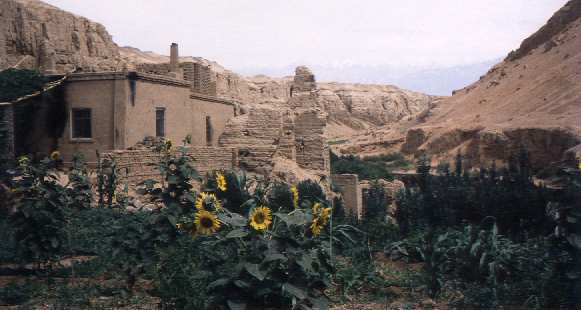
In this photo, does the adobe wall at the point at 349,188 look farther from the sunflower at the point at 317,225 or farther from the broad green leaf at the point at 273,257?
the broad green leaf at the point at 273,257

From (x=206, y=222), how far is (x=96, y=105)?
13673 millimetres

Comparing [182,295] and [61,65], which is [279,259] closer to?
[182,295]

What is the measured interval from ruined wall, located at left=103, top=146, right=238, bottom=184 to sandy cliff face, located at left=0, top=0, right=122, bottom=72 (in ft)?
33.1

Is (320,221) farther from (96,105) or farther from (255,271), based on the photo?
(96,105)

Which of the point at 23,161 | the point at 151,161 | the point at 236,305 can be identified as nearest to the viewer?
the point at 236,305

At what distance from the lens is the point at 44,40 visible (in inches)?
974

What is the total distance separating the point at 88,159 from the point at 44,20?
43.8 feet

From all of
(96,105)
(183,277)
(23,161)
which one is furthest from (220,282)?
(96,105)

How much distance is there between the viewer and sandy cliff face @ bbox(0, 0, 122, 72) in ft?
78.5

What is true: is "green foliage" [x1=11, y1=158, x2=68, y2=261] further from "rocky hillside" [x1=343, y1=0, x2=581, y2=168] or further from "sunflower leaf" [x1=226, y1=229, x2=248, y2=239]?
"rocky hillside" [x1=343, y1=0, x2=581, y2=168]

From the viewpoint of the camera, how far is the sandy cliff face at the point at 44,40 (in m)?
23.9

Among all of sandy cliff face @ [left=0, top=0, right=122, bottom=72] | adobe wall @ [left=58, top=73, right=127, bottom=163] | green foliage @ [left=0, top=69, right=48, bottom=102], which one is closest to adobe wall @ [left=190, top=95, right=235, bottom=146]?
adobe wall @ [left=58, top=73, right=127, bottom=163]

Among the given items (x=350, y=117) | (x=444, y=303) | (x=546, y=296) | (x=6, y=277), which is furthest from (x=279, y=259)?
(x=350, y=117)

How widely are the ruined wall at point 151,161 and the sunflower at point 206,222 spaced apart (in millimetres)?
9490
